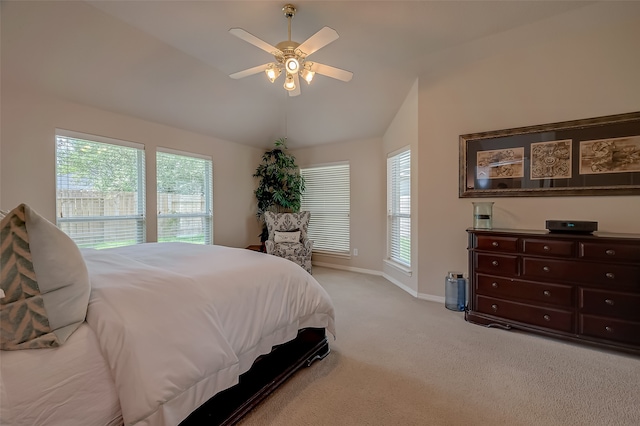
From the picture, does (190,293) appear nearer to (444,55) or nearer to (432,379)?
(432,379)

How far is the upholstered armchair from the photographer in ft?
14.4

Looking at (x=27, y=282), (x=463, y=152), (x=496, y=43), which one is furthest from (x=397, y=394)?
(x=496, y=43)

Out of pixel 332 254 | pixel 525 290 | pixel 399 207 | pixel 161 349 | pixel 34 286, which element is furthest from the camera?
pixel 332 254

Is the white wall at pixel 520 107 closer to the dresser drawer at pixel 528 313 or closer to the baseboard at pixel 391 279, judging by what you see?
the baseboard at pixel 391 279

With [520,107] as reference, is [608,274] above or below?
below

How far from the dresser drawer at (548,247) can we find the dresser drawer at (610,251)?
7 centimetres

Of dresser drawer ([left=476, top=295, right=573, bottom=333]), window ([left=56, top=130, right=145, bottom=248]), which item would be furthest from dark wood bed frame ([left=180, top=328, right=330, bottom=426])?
window ([left=56, top=130, right=145, bottom=248])

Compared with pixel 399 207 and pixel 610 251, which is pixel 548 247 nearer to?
pixel 610 251

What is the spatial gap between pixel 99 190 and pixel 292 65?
2.95 meters

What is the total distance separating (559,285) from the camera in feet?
7.79

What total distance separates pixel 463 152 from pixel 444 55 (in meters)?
1.14

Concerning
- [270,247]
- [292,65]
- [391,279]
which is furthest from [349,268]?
[292,65]

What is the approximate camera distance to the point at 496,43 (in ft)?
9.46

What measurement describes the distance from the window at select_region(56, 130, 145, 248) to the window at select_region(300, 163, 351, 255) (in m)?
2.96
